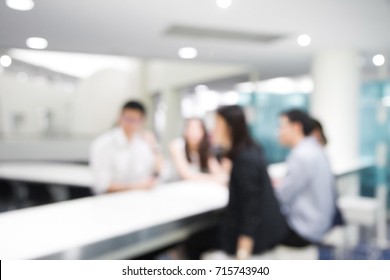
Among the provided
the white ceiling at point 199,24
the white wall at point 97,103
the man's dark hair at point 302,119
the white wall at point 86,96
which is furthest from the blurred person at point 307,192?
the white wall at point 97,103

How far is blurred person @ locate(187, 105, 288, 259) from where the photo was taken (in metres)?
1.46

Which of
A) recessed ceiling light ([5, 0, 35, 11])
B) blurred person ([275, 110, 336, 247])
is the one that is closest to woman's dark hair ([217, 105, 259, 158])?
blurred person ([275, 110, 336, 247])

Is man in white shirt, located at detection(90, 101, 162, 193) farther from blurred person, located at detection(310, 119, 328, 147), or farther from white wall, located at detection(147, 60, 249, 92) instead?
white wall, located at detection(147, 60, 249, 92)

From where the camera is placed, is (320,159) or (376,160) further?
(376,160)

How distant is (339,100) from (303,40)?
81 centimetres

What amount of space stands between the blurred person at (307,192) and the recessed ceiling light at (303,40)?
1.00 m

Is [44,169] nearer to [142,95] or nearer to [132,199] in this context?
[132,199]

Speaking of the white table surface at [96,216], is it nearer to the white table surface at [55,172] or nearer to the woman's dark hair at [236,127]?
the woman's dark hair at [236,127]

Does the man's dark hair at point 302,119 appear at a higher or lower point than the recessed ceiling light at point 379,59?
lower

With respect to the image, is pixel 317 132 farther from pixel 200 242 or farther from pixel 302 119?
pixel 200 242

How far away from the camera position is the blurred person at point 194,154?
2648 mm
